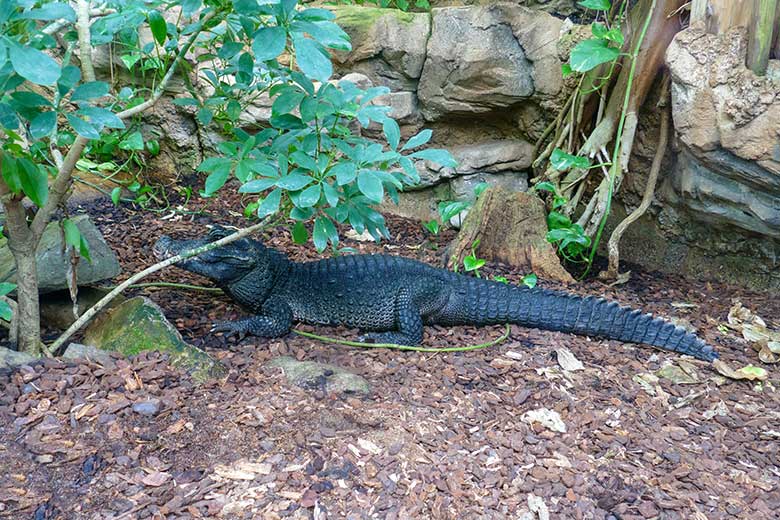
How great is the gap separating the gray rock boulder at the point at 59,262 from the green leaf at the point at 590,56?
10.2ft

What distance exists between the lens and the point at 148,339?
2.76 meters

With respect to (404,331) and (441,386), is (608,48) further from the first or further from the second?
(441,386)

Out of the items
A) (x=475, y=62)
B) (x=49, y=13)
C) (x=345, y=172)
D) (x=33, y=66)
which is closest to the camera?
(x=33, y=66)

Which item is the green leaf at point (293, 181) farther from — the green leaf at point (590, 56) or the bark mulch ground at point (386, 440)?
the green leaf at point (590, 56)

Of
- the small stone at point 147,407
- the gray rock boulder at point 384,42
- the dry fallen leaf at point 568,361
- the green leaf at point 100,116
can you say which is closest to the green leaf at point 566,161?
the gray rock boulder at point 384,42

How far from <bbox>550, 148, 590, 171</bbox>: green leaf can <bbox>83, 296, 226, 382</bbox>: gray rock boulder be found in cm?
295

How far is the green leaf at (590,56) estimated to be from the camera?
3.99 metres

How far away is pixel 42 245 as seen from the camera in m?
3.12

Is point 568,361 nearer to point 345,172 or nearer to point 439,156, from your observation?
point 439,156

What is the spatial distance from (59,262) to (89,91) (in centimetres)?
147

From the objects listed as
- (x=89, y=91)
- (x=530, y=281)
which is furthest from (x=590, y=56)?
(x=89, y=91)

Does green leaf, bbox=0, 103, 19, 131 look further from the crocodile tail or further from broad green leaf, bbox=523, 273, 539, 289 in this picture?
broad green leaf, bbox=523, 273, 539, 289

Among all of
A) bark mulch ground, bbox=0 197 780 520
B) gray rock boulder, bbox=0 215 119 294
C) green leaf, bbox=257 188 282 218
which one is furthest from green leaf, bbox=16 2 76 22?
gray rock boulder, bbox=0 215 119 294

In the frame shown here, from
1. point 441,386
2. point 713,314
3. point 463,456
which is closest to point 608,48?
point 713,314
